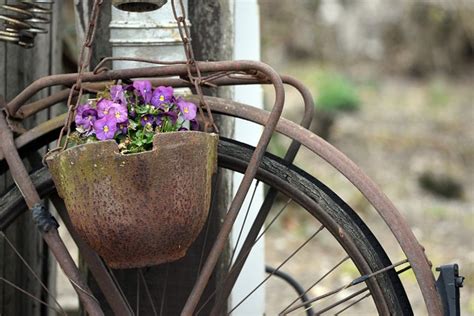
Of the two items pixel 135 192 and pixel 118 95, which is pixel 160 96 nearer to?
pixel 118 95

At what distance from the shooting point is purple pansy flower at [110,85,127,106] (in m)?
2.20

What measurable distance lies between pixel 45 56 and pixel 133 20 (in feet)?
2.60

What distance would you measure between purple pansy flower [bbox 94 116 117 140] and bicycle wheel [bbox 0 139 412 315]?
0.31 metres

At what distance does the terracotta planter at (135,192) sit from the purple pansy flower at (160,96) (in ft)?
0.45

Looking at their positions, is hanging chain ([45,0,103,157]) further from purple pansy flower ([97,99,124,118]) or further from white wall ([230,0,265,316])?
white wall ([230,0,265,316])

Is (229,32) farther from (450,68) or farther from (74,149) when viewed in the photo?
(450,68)

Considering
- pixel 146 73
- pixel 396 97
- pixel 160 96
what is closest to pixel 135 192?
pixel 160 96

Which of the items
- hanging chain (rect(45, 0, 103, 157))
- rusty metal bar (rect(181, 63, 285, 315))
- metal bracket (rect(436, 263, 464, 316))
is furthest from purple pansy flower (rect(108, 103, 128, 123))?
metal bracket (rect(436, 263, 464, 316))

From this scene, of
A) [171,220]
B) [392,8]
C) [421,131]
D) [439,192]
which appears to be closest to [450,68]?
[392,8]

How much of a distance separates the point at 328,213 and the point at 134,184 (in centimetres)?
53

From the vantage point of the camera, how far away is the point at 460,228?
616 cm

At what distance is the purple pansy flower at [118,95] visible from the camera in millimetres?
2203

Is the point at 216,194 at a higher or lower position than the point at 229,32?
lower

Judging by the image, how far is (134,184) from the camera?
2.07m
